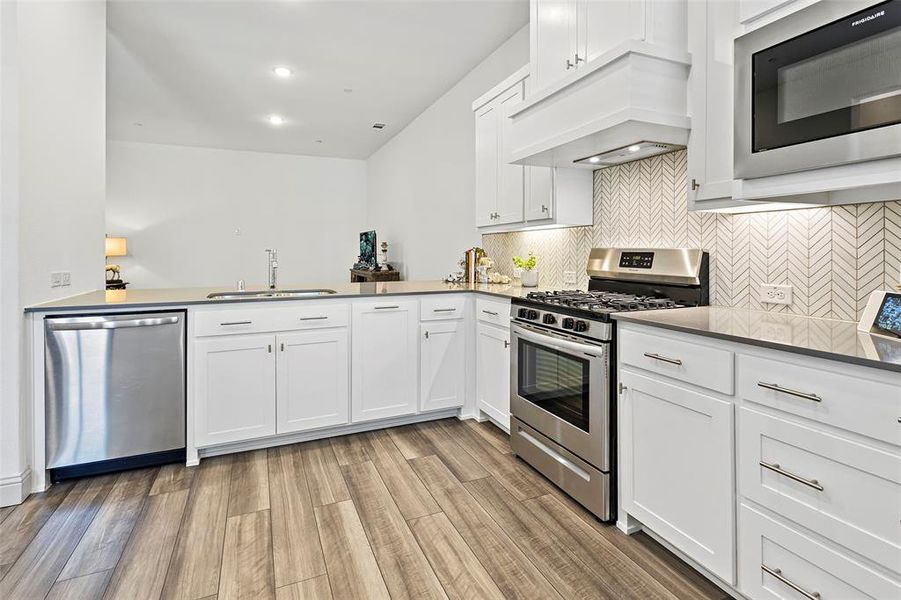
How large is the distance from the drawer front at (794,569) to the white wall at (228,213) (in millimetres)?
7590

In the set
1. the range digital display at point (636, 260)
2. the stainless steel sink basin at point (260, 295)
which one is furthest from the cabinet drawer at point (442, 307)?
the range digital display at point (636, 260)

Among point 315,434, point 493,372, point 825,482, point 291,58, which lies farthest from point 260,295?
point 825,482

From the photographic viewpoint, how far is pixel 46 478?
94.0 inches

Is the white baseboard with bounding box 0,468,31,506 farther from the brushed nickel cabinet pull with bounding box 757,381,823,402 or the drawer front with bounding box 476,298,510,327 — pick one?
the brushed nickel cabinet pull with bounding box 757,381,823,402

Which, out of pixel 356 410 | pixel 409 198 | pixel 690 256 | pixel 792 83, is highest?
pixel 409 198

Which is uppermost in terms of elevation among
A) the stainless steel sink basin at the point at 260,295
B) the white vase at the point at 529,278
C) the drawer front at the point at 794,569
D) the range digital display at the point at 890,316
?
the white vase at the point at 529,278

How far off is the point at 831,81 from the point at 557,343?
138 centimetres

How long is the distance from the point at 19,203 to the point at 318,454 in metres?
1.94

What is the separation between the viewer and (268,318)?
281 cm

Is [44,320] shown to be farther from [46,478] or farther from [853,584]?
[853,584]

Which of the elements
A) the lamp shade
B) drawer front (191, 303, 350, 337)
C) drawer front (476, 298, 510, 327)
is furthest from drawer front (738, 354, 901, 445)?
the lamp shade

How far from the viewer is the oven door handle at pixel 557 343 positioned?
2.05 metres

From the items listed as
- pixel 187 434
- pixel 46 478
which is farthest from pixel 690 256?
pixel 46 478

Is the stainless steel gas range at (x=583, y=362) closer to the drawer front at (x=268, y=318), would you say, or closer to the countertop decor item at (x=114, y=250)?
the drawer front at (x=268, y=318)
